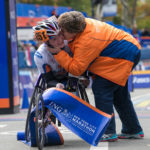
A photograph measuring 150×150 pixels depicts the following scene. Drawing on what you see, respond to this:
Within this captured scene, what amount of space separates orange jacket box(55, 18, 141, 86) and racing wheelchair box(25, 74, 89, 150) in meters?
0.22

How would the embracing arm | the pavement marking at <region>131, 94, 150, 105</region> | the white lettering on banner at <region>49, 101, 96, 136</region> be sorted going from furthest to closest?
1. the pavement marking at <region>131, 94, 150, 105</region>
2. the embracing arm
3. the white lettering on banner at <region>49, 101, 96, 136</region>

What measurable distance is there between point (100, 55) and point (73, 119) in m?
0.97

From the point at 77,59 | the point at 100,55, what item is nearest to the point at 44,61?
the point at 77,59

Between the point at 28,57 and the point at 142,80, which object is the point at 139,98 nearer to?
the point at 142,80

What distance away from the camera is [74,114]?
6172 millimetres

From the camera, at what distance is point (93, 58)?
254 inches

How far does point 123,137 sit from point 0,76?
457 cm

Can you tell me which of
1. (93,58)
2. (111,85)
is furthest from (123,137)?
(93,58)

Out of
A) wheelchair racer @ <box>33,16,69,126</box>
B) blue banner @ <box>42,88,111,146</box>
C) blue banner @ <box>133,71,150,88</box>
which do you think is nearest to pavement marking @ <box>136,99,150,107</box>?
blue banner @ <box>133,71,150,88</box>

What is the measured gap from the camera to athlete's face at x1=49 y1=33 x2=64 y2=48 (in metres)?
6.41

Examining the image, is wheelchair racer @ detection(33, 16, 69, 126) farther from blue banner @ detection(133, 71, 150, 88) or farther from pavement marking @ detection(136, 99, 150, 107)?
blue banner @ detection(133, 71, 150, 88)

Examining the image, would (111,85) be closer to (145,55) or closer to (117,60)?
(117,60)

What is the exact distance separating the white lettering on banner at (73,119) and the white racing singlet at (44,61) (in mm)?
608

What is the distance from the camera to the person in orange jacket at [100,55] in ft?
20.9
